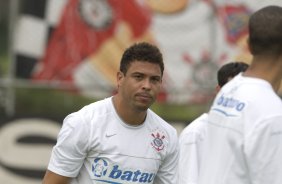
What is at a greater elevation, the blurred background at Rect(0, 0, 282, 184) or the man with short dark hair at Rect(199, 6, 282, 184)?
the man with short dark hair at Rect(199, 6, 282, 184)

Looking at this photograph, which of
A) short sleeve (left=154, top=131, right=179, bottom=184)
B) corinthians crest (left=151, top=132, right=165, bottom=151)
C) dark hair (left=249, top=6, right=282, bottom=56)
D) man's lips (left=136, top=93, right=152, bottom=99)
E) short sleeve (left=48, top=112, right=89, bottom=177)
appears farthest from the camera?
short sleeve (left=154, top=131, right=179, bottom=184)

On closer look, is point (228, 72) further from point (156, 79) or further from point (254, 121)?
point (254, 121)

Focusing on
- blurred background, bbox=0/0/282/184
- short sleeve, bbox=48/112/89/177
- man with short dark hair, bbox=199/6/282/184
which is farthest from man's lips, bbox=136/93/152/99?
blurred background, bbox=0/0/282/184

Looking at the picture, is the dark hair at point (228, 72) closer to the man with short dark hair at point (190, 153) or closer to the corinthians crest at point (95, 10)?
the man with short dark hair at point (190, 153)

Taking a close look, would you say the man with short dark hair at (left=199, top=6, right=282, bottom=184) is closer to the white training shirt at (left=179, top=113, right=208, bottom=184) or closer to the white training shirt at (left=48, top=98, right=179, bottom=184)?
the white training shirt at (left=48, top=98, right=179, bottom=184)

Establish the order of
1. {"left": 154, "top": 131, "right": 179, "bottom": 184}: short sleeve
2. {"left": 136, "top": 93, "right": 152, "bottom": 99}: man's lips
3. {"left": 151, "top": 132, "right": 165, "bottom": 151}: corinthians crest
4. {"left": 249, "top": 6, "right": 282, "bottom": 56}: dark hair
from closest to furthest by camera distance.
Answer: {"left": 249, "top": 6, "right": 282, "bottom": 56}: dark hair, {"left": 136, "top": 93, "right": 152, "bottom": 99}: man's lips, {"left": 151, "top": 132, "right": 165, "bottom": 151}: corinthians crest, {"left": 154, "top": 131, "right": 179, "bottom": 184}: short sleeve

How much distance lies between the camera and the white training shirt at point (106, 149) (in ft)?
15.8

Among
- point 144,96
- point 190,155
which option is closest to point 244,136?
point 144,96

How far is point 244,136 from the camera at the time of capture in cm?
345

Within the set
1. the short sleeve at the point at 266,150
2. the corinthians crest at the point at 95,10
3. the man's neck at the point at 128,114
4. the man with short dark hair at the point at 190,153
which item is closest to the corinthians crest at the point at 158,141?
the man's neck at the point at 128,114

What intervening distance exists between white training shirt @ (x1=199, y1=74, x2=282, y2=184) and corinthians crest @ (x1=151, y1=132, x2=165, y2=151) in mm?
1298

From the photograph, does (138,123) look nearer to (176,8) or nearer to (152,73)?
(152,73)

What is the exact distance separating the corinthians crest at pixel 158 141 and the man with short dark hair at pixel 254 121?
1.35 metres

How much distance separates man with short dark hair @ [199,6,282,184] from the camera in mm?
3398
